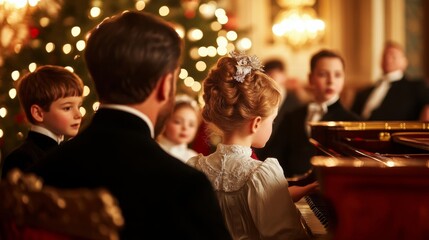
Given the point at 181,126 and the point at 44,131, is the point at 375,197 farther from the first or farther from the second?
the point at 181,126

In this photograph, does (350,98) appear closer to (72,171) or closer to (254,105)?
(254,105)

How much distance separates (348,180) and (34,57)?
15.2 feet

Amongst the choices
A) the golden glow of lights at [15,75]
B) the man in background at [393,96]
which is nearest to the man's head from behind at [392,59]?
the man in background at [393,96]

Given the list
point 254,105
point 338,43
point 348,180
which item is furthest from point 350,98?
point 348,180

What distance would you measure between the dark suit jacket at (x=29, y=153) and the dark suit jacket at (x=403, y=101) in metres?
4.45

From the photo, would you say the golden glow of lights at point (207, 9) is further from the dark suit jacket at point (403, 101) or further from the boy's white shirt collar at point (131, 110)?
the boy's white shirt collar at point (131, 110)

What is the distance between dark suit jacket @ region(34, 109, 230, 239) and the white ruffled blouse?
0.79 meters

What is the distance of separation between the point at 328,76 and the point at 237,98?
2185 mm

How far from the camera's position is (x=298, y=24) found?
12.3 m

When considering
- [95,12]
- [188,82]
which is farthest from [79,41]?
[188,82]

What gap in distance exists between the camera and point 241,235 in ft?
8.42

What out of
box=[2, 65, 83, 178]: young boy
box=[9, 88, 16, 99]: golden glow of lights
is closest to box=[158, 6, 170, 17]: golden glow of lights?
box=[9, 88, 16, 99]: golden glow of lights

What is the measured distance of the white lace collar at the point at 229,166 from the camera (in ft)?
8.48

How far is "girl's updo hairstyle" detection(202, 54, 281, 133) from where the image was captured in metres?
2.67
